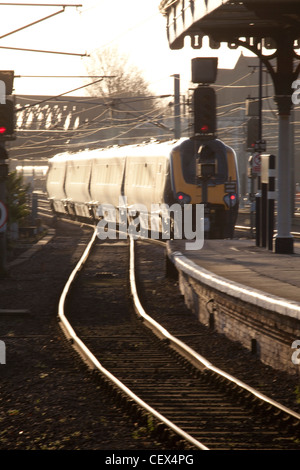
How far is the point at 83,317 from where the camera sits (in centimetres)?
1308

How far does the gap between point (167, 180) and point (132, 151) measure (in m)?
5.38

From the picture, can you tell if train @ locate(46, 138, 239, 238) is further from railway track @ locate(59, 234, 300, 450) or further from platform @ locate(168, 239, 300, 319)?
railway track @ locate(59, 234, 300, 450)

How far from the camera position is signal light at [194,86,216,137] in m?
16.4

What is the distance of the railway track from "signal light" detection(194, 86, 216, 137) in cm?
393

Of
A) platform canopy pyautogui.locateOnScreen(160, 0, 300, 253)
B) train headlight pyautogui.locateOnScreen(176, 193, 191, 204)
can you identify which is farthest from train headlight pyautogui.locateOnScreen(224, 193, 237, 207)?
platform canopy pyautogui.locateOnScreen(160, 0, 300, 253)

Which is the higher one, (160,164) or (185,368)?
(160,164)

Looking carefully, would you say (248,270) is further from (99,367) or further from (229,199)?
(229,199)

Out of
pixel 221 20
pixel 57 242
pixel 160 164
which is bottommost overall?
pixel 57 242

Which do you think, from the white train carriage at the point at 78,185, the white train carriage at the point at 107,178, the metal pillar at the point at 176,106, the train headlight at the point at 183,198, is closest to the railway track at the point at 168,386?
the train headlight at the point at 183,198

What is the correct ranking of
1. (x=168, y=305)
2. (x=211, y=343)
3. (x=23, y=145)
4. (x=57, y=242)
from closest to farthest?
1. (x=211, y=343)
2. (x=168, y=305)
3. (x=57, y=242)
4. (x=23, y=145)

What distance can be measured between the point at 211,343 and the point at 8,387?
302cm

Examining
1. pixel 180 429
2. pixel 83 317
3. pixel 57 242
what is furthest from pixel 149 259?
pixel 180 429

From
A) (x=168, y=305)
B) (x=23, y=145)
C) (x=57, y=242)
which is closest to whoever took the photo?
(x=168, y=305)
